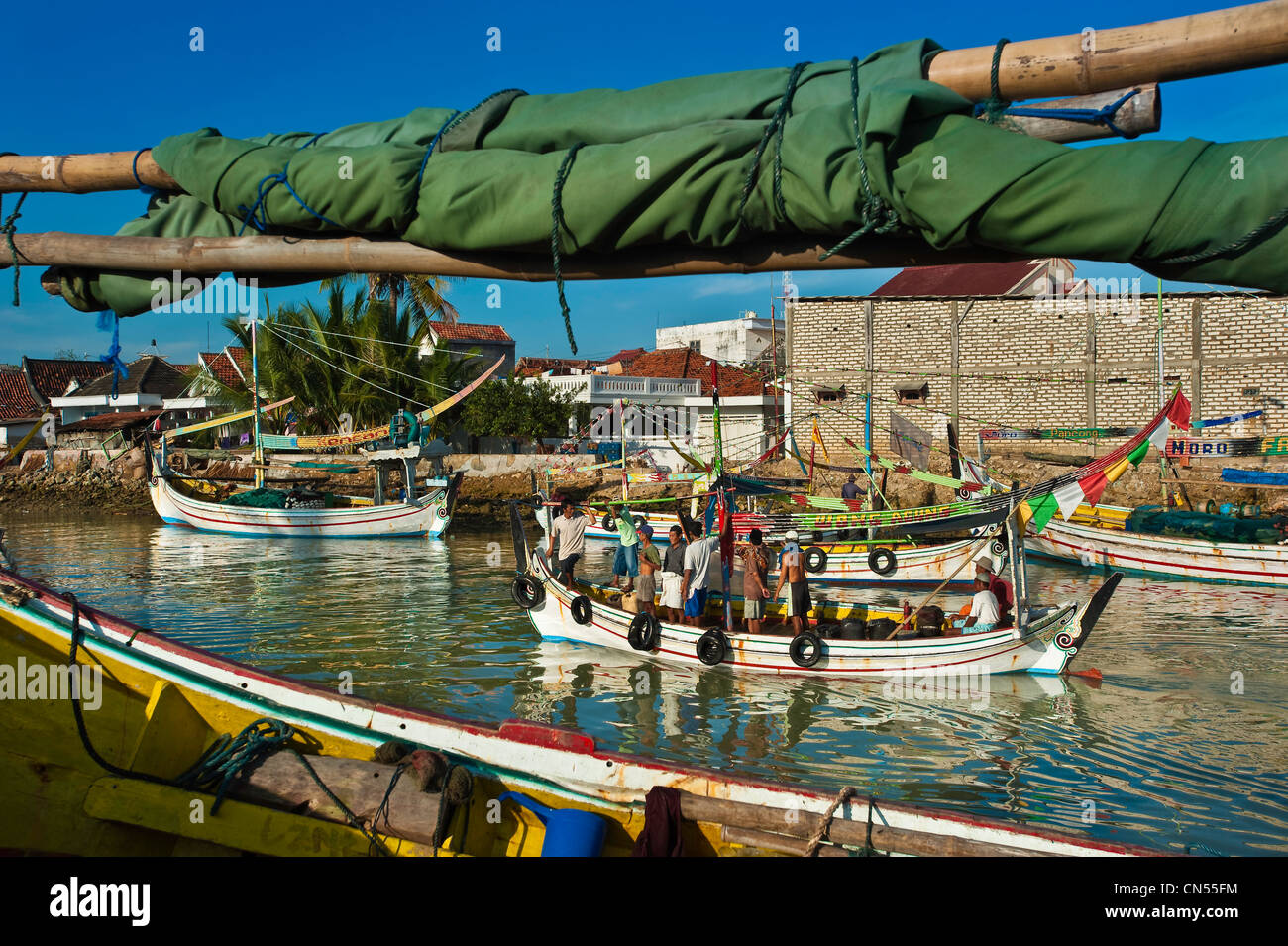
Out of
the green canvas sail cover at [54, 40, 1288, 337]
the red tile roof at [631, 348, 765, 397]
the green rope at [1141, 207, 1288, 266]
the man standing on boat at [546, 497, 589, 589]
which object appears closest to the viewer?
the green rope at [1141, 207, 1288, 266]

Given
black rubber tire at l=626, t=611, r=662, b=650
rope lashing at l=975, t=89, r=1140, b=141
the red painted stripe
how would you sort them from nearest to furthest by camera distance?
rope lashing at l=975, t=89, r=1140, b=141, black rubber tire at l=626, t=611, r=662, b=650, the red painted stripe

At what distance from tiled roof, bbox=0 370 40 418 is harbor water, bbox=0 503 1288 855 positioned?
3513 centimetres

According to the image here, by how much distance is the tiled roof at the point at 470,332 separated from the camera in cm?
5641

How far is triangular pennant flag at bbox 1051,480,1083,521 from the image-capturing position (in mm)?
12172

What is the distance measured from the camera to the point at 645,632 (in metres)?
13.5

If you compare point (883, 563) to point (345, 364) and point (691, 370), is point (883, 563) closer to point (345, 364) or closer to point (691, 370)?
point (345, 364)

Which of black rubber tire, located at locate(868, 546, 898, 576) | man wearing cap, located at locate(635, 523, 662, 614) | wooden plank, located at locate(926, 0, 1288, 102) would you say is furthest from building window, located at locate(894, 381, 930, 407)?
wooden plank, located at locate(926, 0, 1288, 102)

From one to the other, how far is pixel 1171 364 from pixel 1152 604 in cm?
1494

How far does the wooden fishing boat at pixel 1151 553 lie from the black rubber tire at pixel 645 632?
1148cm

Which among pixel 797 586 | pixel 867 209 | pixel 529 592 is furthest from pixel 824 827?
pixel 529 592

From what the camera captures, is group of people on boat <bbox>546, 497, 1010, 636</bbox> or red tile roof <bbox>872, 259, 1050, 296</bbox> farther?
red tile roof <bbox>872, 259, 1050, 296</bbox>

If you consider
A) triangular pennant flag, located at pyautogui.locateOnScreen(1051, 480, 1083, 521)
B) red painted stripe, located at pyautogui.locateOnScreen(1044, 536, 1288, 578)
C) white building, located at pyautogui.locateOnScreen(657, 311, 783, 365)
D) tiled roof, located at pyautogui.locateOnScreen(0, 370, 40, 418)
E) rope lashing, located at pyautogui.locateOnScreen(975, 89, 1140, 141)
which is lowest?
red painted stripe, located at pyautogui.locateOnScreen(1044, 536, 1288, 578)

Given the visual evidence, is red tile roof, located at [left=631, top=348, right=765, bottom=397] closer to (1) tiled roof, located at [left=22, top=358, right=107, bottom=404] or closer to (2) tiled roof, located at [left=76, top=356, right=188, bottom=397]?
(2) tiled roof, located at [left=76, top=356, right=188, bottom=397]
